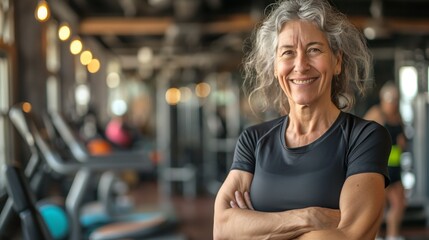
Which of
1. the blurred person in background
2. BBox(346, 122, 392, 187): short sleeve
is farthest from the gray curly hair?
the blurred person in background

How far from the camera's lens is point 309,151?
1891 millimetres

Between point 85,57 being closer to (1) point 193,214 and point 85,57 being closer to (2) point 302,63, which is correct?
→ (1) point 193,214

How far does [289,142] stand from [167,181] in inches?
357

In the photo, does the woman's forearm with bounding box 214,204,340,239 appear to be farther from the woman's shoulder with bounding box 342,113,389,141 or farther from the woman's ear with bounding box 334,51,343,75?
the woman's ear with bounding box 334,51,343,75

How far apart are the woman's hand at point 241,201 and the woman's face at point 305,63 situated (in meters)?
0.34

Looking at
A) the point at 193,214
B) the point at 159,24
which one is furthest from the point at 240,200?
the point at 159,24

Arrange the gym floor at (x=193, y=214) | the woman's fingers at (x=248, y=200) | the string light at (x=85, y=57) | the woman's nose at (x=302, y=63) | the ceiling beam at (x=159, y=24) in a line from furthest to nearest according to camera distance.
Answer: the ceiling beam at (x=159, y=24), the string light at (x=85, y=57), the gym floor at (x=193, y=214), the woman's fingers at (x=248, y=200), the woman's nose at (x=302, y=63)

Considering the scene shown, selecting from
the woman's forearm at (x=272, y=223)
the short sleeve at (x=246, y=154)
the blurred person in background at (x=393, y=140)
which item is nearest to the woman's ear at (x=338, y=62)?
the short sleeve at (x=246, y=154)

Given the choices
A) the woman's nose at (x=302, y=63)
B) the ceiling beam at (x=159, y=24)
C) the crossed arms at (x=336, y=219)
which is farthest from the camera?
the ceiling beam at (x=159, y=24)

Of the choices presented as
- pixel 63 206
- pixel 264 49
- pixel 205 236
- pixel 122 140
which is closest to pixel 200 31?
pixel 122 140

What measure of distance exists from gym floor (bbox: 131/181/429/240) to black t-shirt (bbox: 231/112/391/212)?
459cm

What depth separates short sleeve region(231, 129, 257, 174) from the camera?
6.72ft

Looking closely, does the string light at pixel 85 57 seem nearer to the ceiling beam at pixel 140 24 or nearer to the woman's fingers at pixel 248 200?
the ceiling beam at pixel 140 24

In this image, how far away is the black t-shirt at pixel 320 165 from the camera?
1838mm
